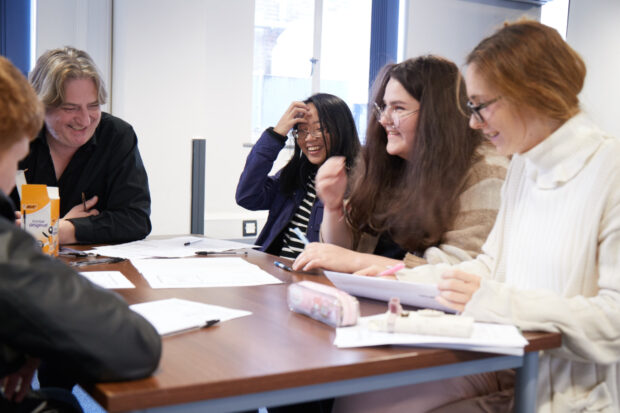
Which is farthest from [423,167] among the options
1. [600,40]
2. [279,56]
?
[600,40]

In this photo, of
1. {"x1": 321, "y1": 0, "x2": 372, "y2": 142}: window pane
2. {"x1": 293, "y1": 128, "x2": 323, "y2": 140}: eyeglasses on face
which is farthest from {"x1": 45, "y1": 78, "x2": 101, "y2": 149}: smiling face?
{"x1": 321, "y1": 0, "x2": 372, "y2": 142}: window pane

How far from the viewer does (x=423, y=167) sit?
5.75 feet

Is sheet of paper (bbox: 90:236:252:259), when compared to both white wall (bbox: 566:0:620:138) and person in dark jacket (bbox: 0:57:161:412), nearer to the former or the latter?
person in dark jacket (bbox: 0:57:161:412)

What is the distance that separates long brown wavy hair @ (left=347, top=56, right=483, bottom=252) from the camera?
1694 millimetres

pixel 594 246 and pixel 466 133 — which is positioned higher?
pixel 466 133

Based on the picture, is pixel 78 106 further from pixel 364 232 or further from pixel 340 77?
pixel 340 77

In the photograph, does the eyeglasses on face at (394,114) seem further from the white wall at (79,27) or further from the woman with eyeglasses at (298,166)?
the white wall at (79,27)

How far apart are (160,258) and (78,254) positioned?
0.77 ft

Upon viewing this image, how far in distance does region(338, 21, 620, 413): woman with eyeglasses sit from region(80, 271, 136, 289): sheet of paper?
1.82 feet

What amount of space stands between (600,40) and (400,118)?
4.81m

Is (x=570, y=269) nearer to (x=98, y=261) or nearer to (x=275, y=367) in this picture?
(x=275, y=367)

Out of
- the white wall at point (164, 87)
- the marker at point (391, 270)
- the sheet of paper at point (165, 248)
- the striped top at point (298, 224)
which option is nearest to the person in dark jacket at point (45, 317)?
the marker at point (391, 270)

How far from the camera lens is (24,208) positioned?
1.59m

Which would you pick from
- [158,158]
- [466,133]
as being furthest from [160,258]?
[158,158]
